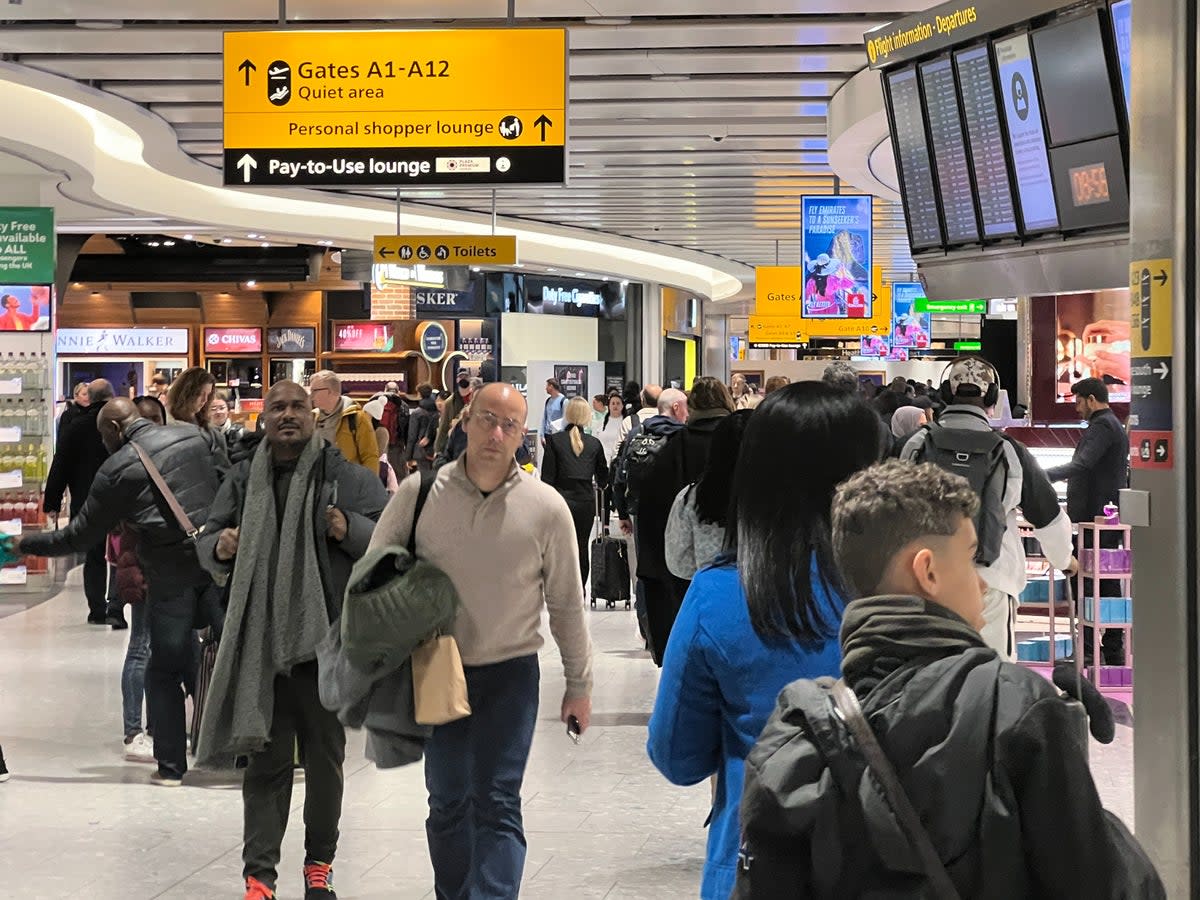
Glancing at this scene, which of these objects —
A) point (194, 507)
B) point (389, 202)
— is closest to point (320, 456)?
point (194, 507)

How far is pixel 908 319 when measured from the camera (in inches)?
1414

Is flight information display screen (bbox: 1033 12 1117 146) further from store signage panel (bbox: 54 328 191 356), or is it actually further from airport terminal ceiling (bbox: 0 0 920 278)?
store signage panel (bbox: 54 328 191 356)

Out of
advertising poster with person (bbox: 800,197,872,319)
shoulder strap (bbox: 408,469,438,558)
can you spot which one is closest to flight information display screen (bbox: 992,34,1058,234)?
shoulder strap (bbox: 408,469,438,558)

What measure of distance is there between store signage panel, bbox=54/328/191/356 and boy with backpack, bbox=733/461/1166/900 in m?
27.0

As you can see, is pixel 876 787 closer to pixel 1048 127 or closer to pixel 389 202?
pixel 1048 127

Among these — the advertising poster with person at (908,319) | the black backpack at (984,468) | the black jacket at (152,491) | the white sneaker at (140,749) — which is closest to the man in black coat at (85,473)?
the white sneaker at (140,749)

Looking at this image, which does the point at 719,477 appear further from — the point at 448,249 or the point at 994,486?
the point at 448,249

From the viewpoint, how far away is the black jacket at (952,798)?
174cm

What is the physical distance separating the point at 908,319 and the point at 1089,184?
30200 mm

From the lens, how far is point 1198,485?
4.10 meters

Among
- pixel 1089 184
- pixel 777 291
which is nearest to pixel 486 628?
pixel 1089 184

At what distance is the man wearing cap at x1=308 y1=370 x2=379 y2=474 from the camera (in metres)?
7.96

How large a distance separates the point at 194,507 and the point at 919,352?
4432 centimetres

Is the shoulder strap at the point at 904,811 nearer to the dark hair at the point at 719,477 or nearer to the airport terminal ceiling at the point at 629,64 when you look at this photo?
the dark hair at the point at 719,477
